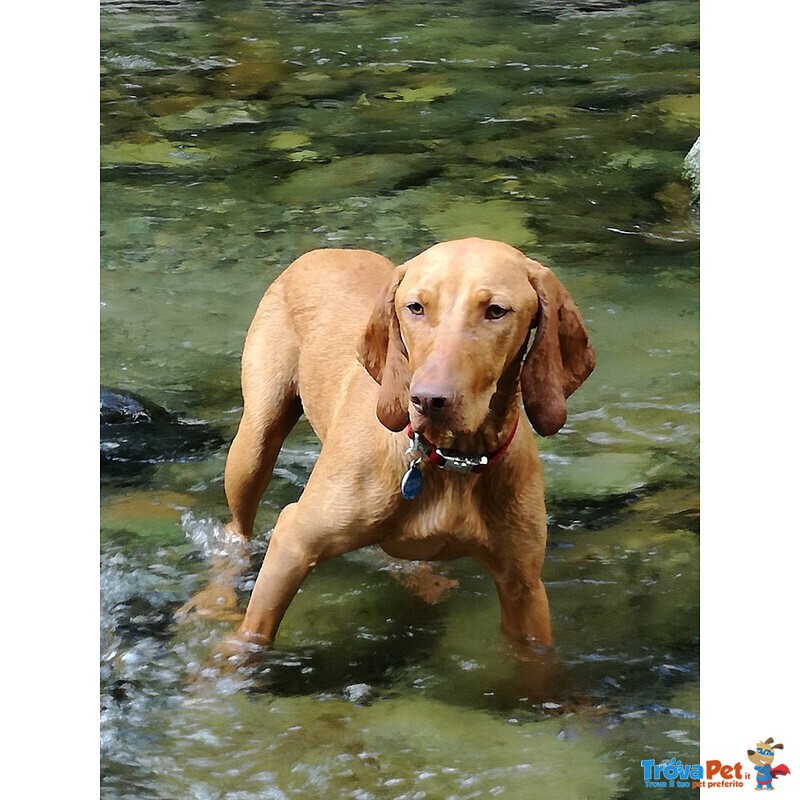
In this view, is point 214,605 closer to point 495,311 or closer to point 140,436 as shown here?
point 140,436

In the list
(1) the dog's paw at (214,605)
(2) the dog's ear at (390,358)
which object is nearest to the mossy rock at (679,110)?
(2) the dog's ear at (390,358)

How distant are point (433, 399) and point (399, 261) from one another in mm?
1082

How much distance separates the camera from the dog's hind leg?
11.5 feet

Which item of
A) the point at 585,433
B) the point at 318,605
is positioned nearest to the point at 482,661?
the point at 318,605

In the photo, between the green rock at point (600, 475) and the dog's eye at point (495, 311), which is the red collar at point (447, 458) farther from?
the green rock at point (600, 475)

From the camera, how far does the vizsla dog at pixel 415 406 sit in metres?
2.82

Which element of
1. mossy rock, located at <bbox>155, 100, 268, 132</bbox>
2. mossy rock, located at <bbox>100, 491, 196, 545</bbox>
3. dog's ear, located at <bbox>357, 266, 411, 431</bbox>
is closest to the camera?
dog's ear, located at <bbox>357, 266, 411, 431</bbox>

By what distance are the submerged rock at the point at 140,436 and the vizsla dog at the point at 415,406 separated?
0.16 meters

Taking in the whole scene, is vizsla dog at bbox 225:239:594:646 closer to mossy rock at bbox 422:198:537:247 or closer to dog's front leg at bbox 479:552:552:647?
dog's front leg at bbox 479:552:552:647

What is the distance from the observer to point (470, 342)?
2789 mm

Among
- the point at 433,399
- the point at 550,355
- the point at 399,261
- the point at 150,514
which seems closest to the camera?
the point at 433,399
